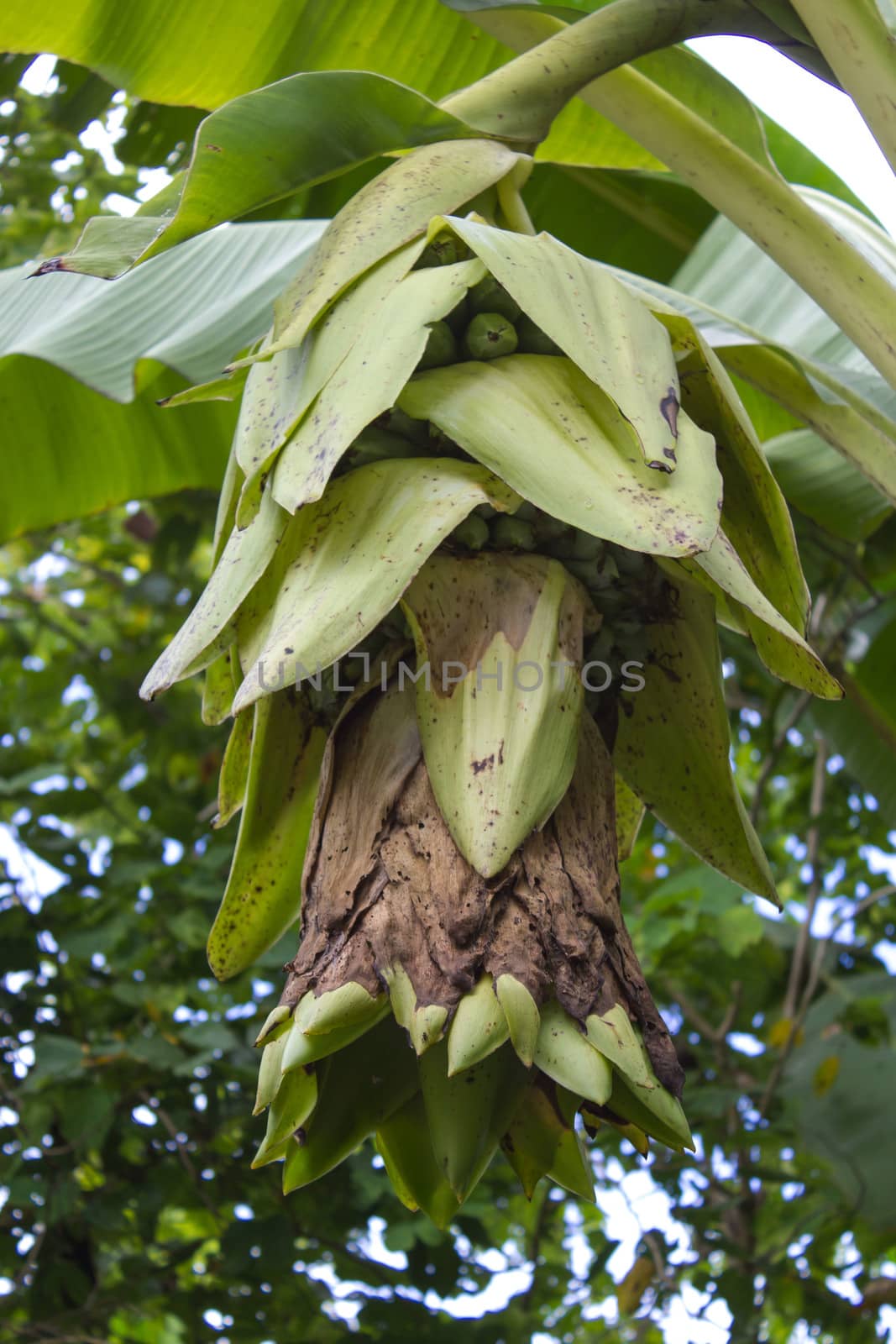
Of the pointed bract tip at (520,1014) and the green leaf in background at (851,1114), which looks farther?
the green leaf in background at (851,1114)

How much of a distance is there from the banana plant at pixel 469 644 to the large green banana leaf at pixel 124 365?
0.35 meters

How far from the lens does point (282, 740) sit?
525 millimetres

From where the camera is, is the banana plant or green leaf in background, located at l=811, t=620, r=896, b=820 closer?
the banana plant

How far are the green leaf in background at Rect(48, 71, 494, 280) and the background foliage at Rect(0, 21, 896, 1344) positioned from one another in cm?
43

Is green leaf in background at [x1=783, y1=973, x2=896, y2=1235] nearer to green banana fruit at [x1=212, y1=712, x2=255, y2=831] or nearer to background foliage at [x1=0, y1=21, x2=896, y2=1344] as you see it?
background foliage at [x1=0, y1=21, x2=896, y2=1344]

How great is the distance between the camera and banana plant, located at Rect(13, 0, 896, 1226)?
0.42 metres

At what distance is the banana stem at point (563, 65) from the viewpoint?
55 centimetres

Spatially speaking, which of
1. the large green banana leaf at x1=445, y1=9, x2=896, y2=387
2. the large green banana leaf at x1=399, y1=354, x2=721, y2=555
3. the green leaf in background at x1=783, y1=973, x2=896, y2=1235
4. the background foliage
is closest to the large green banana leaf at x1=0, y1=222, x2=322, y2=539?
the background foliage

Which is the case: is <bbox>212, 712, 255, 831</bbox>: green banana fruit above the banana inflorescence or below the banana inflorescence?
below

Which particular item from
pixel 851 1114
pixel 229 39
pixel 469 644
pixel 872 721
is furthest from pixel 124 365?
pixel 851 1114

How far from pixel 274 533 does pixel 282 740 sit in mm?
104

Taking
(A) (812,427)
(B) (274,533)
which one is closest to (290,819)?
(B) (274,533)

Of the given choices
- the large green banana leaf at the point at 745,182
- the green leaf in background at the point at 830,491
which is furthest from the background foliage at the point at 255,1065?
the large green banana leaf at the point at 745,182

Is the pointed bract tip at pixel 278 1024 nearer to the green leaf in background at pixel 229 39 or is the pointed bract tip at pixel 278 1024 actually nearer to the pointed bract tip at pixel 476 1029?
the pointed bract tip at pixel 476 1029
